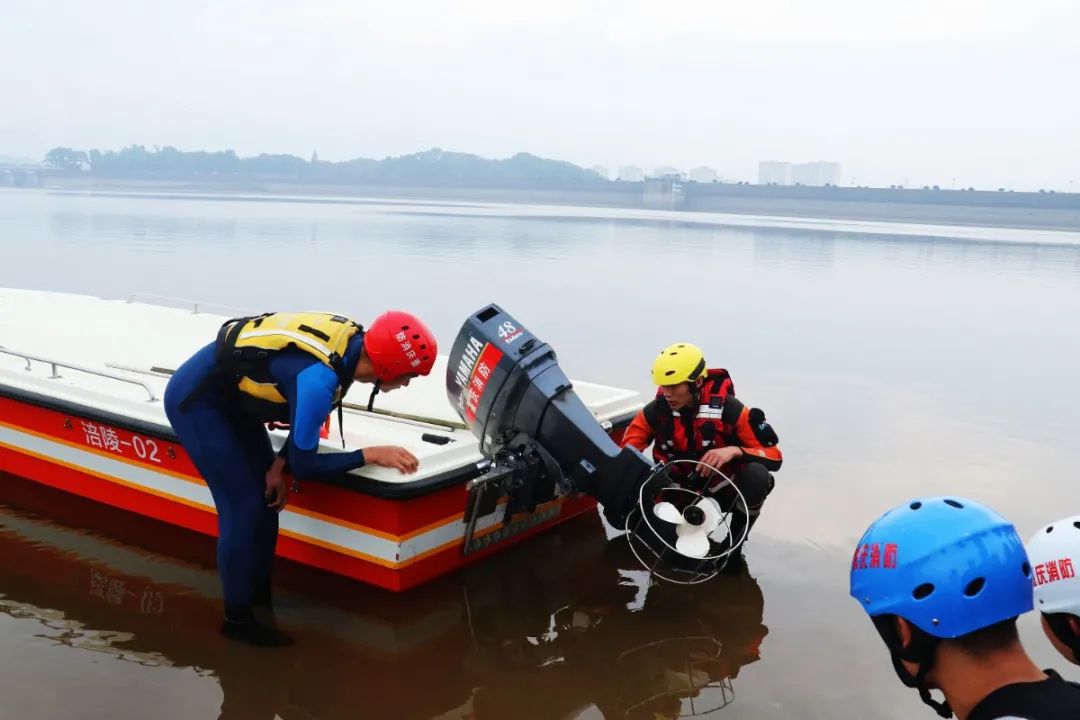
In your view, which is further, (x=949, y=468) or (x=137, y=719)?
(x=949, y=468)

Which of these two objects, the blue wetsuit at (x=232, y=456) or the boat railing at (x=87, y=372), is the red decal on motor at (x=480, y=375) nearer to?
the blue wetsuit at (x=232, y=456)

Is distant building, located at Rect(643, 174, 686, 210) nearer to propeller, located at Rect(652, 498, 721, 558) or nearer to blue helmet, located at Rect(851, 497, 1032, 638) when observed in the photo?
propeller, located at Rect(652, 498, 721, 558)

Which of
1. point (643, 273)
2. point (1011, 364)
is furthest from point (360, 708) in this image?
point (643, 273)

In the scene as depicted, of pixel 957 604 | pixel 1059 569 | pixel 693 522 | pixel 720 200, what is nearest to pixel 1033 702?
pixel 957 604

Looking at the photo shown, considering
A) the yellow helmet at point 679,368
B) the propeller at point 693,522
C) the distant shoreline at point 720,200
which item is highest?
the distant shoreline at point 720,200

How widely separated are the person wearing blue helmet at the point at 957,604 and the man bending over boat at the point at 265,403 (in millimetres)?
2009

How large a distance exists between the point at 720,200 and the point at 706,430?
79.3m

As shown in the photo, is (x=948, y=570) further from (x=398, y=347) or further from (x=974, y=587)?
(x=398, y=347)

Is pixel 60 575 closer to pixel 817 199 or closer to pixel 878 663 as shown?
pixel 878 663

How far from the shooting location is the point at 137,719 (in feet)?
9.21

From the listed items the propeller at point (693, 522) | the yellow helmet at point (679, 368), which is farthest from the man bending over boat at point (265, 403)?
the yellow helmet at point (679, 368)

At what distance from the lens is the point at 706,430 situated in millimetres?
3887

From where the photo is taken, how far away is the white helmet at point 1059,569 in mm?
1552

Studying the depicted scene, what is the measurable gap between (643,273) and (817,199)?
201ft
